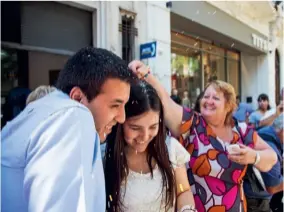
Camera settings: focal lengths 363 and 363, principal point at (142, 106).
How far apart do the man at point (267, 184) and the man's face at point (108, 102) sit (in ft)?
5.79

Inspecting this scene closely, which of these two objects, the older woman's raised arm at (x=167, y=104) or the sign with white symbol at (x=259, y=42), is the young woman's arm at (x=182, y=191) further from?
the sign with white symbol at (x=259, y=42)

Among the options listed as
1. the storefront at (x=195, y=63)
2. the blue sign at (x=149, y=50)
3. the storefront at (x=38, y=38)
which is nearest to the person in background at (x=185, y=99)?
the storefront at (x=195, y=63)

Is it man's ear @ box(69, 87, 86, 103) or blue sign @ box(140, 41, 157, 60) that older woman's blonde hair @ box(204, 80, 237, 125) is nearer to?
man's ear @ box(69, 87, 86, 103)

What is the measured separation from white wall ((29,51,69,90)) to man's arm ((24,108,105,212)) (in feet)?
16.4

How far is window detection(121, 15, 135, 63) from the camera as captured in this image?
6207 mm

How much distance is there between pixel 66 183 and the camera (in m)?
0.79

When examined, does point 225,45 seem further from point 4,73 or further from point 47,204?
point 47,204

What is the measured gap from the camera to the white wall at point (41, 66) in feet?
18.5

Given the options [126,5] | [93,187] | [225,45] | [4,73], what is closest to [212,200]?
[93,187]

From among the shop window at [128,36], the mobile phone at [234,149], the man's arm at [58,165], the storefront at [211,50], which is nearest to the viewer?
the man's arm at [58,165]

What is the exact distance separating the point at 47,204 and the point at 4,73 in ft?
16.1

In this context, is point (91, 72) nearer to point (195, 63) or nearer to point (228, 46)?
point (195, 63)

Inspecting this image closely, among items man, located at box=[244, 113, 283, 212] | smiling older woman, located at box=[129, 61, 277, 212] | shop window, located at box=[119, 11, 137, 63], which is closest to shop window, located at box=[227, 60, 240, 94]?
shop window, located at box=[119, 11, 137, 63]

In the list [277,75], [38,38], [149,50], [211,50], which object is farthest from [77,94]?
[277,75]
